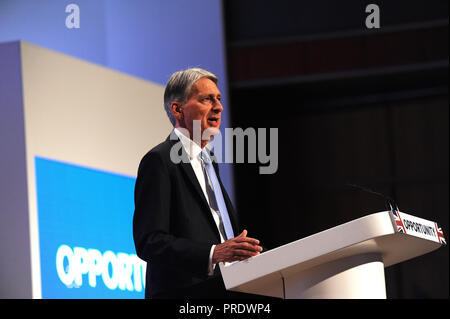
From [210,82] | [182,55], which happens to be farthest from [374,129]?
[210,82]

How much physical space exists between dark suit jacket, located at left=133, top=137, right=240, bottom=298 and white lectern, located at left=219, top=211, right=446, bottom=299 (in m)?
0.14

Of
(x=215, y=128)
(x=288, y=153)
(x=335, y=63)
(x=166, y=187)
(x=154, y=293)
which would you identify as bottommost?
(x=154, y=293)

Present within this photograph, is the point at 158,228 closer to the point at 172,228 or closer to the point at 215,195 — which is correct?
the point at 172,228

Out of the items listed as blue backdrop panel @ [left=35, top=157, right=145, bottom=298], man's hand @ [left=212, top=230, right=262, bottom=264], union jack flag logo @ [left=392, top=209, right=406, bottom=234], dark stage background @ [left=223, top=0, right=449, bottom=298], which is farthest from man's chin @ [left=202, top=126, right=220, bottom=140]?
dark stage background @ [left=223, top=0, right=449, bottom=298]

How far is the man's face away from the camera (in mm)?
1890

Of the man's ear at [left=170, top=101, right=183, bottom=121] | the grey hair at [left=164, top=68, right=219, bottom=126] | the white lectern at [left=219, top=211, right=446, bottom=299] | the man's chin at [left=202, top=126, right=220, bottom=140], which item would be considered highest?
the grey hair at [left=164, top=68, right=219, bottom=126]

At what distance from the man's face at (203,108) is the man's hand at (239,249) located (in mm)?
340

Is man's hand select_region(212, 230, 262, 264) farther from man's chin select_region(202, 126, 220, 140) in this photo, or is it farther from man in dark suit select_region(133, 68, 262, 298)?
man's chin select_region(202, 126, 220, 140)

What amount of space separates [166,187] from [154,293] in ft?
0.75

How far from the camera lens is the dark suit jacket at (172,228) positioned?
66.9 inches

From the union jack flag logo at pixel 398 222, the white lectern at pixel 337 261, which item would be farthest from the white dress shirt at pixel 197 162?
the union jack flag logo at pixel 398 222

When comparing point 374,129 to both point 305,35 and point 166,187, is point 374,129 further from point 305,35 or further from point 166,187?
point 166,187

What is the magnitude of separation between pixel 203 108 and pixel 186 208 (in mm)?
244

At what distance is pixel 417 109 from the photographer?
6168mm
